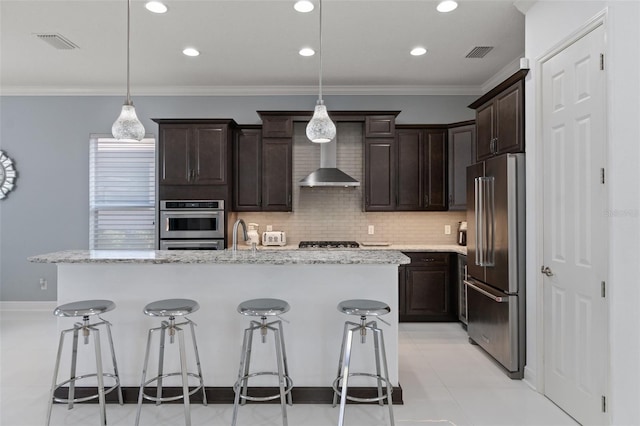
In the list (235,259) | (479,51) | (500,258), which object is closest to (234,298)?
(235,259)

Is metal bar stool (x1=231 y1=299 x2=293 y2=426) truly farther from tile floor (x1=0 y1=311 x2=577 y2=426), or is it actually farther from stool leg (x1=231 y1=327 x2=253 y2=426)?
tile floor (x1=0 y1=311 x2=577 y2=426)

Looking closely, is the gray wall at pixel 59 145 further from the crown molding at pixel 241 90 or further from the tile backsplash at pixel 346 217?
the tile backsplash at pixel 346 217

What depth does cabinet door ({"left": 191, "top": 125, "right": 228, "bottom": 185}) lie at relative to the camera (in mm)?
4930

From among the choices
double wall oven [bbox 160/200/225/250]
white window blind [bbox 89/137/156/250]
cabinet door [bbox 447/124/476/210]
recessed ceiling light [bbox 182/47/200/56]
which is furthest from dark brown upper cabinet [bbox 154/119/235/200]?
cabinet door [bbox 447/124/476/210]

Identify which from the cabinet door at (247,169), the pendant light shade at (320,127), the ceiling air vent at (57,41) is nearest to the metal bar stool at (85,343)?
the pendant light shade at (320,127)

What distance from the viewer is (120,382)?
2.90 meters

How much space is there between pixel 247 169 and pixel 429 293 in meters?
2.89

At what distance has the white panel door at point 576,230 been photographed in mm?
2344

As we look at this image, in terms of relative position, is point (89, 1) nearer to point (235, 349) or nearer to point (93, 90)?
point (93, 90)

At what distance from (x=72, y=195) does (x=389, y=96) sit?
15.6 feet

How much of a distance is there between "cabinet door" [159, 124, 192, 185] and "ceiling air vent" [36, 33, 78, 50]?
1.25 meters

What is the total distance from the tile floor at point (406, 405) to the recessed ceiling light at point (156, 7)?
10.5ft

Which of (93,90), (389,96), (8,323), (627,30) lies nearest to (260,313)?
(627,30)

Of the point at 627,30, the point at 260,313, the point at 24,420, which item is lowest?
the point at 24,420
